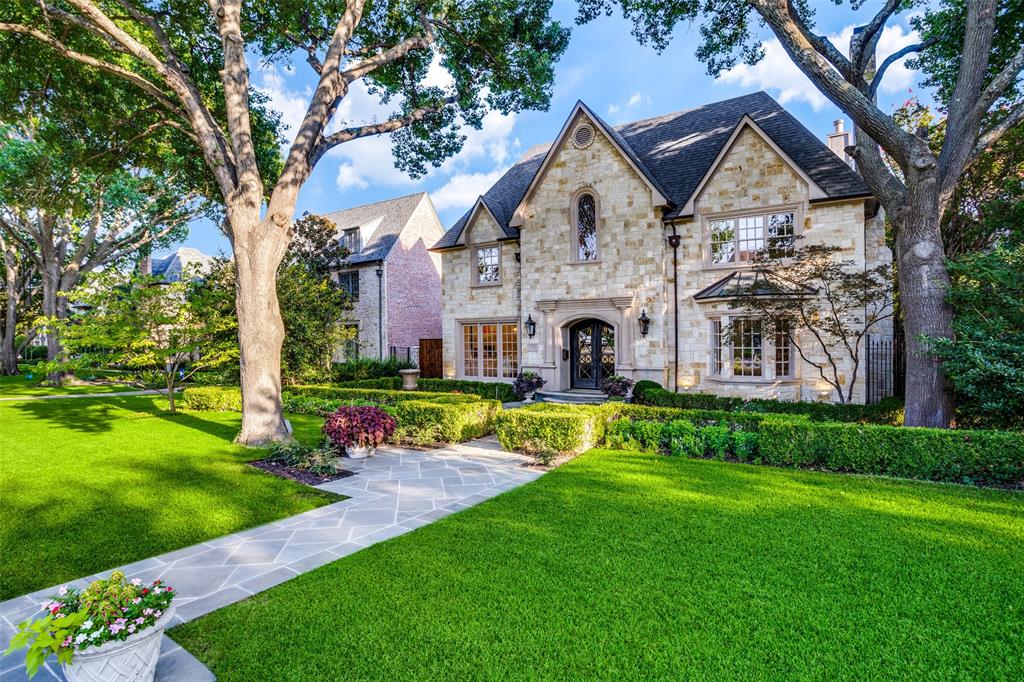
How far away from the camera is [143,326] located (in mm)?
14398

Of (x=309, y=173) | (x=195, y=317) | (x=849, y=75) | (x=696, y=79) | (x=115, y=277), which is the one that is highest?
(x=696, y=79)

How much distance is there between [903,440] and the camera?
7.94 metres

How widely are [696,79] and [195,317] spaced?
17726 mm

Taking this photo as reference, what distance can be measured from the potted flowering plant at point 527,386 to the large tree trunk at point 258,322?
878 centimetres

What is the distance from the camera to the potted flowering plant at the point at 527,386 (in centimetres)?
1756

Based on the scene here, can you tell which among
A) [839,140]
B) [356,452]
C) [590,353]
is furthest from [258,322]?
[839,140]

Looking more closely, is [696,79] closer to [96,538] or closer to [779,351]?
[779,351]

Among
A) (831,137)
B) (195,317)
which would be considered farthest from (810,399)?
(195,317)

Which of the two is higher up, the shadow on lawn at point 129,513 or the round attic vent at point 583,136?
the round attic vent at point 583,136

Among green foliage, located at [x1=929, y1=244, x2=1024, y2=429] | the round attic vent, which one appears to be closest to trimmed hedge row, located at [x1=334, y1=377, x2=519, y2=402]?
the round attic vent

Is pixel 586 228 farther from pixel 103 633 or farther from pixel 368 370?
pixel 103 633

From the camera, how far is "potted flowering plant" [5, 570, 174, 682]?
2.73 metres

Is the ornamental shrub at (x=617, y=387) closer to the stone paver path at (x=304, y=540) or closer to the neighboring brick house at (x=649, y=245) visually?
the neighboring brick house at (x=649, y=245)

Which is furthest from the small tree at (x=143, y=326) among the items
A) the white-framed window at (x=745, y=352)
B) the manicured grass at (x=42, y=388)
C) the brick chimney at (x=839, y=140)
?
the brick chimney at (x=839, y=140)
